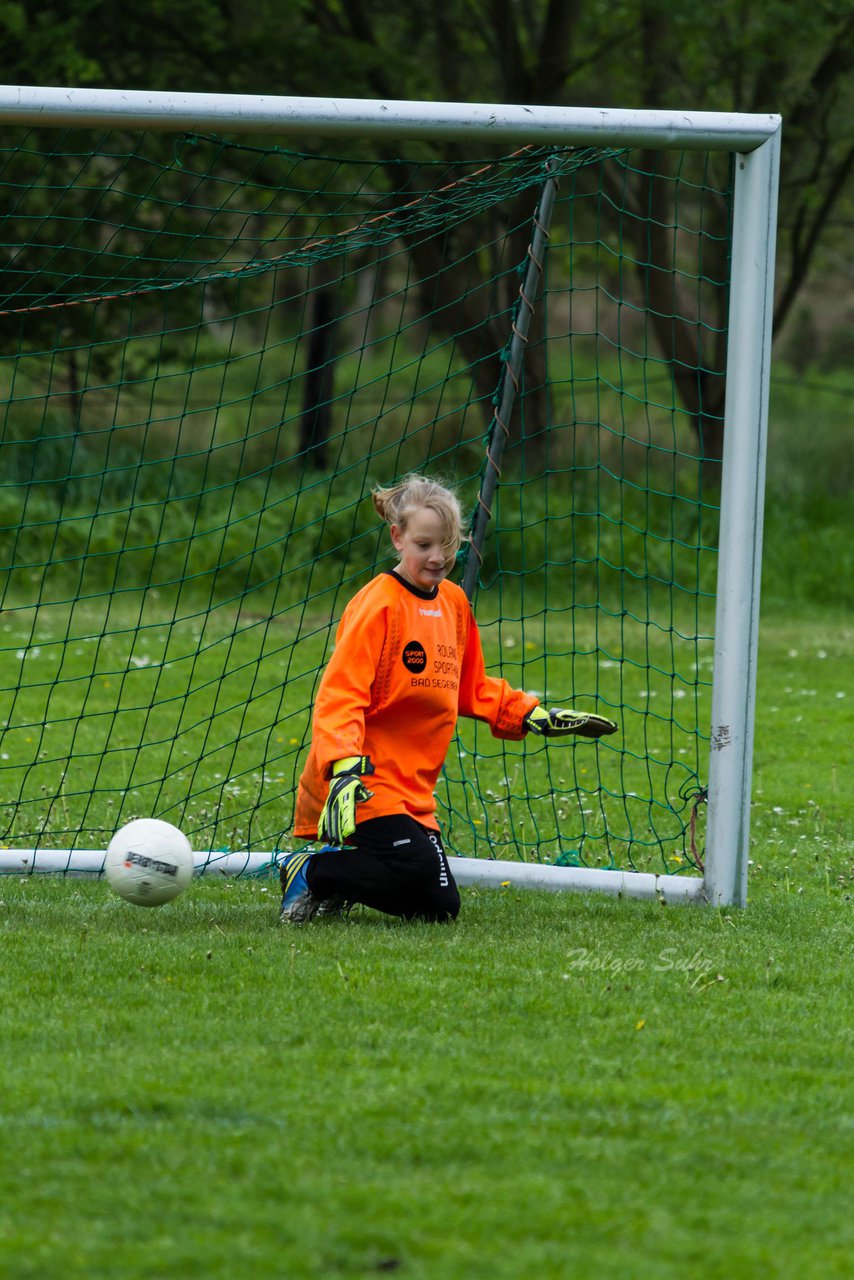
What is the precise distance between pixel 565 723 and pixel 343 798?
101cm

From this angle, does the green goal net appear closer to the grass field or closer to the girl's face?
the girl's face

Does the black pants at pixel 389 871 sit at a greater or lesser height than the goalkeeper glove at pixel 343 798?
lesser

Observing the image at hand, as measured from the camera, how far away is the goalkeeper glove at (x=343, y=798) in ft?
14.5

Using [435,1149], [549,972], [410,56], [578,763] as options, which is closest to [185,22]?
[410,56]

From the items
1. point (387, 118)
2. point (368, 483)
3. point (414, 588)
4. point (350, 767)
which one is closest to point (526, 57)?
point (368, 483)

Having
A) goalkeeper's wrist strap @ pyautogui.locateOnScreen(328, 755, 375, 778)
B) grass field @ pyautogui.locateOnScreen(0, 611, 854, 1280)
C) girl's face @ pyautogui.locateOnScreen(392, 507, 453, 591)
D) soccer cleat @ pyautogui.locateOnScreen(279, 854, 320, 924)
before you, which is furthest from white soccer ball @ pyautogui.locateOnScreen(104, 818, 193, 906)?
girl's face @ pyautogui.locateOnScreen(392, 507, 453, 591)

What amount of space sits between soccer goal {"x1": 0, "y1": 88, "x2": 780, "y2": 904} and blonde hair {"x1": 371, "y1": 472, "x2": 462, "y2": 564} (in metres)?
0.84

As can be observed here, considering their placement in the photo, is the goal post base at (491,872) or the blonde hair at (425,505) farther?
the goal post base at (491,872)

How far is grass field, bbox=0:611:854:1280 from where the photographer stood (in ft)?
8.56

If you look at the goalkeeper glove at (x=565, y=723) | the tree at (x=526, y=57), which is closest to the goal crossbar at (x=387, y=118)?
the goalkeeper glove at (x=565, y=723)

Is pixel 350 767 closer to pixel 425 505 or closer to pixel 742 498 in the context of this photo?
pixel 425 505

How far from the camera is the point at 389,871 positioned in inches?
189

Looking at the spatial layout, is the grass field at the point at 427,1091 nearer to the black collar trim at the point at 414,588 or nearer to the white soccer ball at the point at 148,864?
the white soccer ball at the point at 148,864

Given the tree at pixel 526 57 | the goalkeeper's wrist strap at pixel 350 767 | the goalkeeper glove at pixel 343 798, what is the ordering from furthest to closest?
the tree at pixel 526 57
the goalkeeper's wrist strap at pixel 350 767
the goalkeeper glove at pixel 343 798
